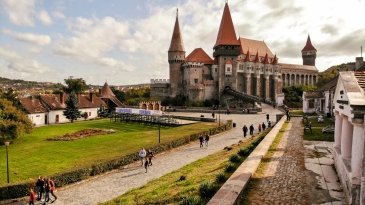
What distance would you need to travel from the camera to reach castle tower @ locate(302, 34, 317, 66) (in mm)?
130762

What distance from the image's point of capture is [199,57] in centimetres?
8744

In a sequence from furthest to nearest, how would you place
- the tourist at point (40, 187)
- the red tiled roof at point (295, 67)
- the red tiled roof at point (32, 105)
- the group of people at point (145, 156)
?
the red tiled roof at point (295, 67) → the red tiled roof at point (32, 105) → the group of people at point (145, 156) → the tourist at point (40, 187)

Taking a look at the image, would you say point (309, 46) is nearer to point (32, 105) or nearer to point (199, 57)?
point (199, 57)

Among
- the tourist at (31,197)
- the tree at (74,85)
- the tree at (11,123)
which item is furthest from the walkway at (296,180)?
the tree at (74,85)

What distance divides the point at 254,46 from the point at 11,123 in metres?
79.3

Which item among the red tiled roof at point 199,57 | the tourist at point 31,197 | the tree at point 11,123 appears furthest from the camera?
the red tiled roof at point 199,57

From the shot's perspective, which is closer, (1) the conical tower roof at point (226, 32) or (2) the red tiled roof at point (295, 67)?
(1) the conical tower roof at point (226, 32)

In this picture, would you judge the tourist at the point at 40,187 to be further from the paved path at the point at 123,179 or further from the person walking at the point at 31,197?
the paved path at the point at 123,179

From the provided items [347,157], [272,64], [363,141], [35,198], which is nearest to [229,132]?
[35,198]

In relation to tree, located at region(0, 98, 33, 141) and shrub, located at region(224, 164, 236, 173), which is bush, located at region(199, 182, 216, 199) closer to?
shrub, located at region(224, 164, 236, 173)

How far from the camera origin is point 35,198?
17547 millimetres

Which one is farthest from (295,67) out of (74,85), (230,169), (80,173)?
(230,169)

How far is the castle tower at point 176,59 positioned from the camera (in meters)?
85.8

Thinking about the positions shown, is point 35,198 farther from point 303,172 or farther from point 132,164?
point 303,172
